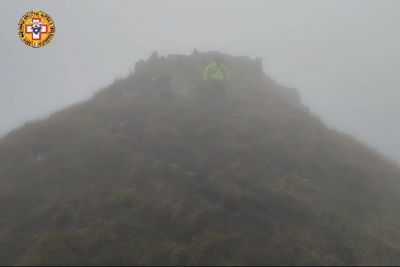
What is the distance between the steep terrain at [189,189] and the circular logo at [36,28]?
4.75m

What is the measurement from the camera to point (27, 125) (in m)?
22.8

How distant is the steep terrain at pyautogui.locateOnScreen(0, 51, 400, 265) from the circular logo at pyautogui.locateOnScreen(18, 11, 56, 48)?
475 cm

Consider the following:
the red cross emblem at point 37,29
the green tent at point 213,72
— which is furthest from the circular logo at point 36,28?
the green tent at point 213,72

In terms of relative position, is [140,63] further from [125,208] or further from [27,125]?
[125,208]

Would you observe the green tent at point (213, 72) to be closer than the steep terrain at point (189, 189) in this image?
No

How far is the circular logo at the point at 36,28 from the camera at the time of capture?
2611cm

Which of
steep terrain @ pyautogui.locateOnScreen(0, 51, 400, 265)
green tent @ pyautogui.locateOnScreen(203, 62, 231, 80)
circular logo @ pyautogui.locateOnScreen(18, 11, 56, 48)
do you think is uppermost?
circular logo @ pyautogui.locateOnScreen(18, 11, 56, 48)

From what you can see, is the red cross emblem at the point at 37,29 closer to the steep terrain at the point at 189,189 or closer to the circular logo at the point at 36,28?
the circular logo at the point at 36,28

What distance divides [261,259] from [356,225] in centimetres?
446

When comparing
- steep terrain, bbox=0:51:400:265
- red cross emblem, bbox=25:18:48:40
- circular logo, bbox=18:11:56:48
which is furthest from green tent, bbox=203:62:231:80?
red cross emblem, bbox=25:18:48:40

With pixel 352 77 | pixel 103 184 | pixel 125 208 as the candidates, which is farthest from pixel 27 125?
pixel 352 77

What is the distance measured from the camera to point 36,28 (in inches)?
1064

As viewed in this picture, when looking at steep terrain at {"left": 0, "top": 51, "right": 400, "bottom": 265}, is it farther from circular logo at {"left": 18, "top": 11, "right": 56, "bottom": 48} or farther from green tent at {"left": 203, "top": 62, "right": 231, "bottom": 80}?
circular logo at {"left": 18, "top": 11, "right": 56, "bottom": 48}

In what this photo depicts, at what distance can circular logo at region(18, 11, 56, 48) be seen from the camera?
2611 centimetres
